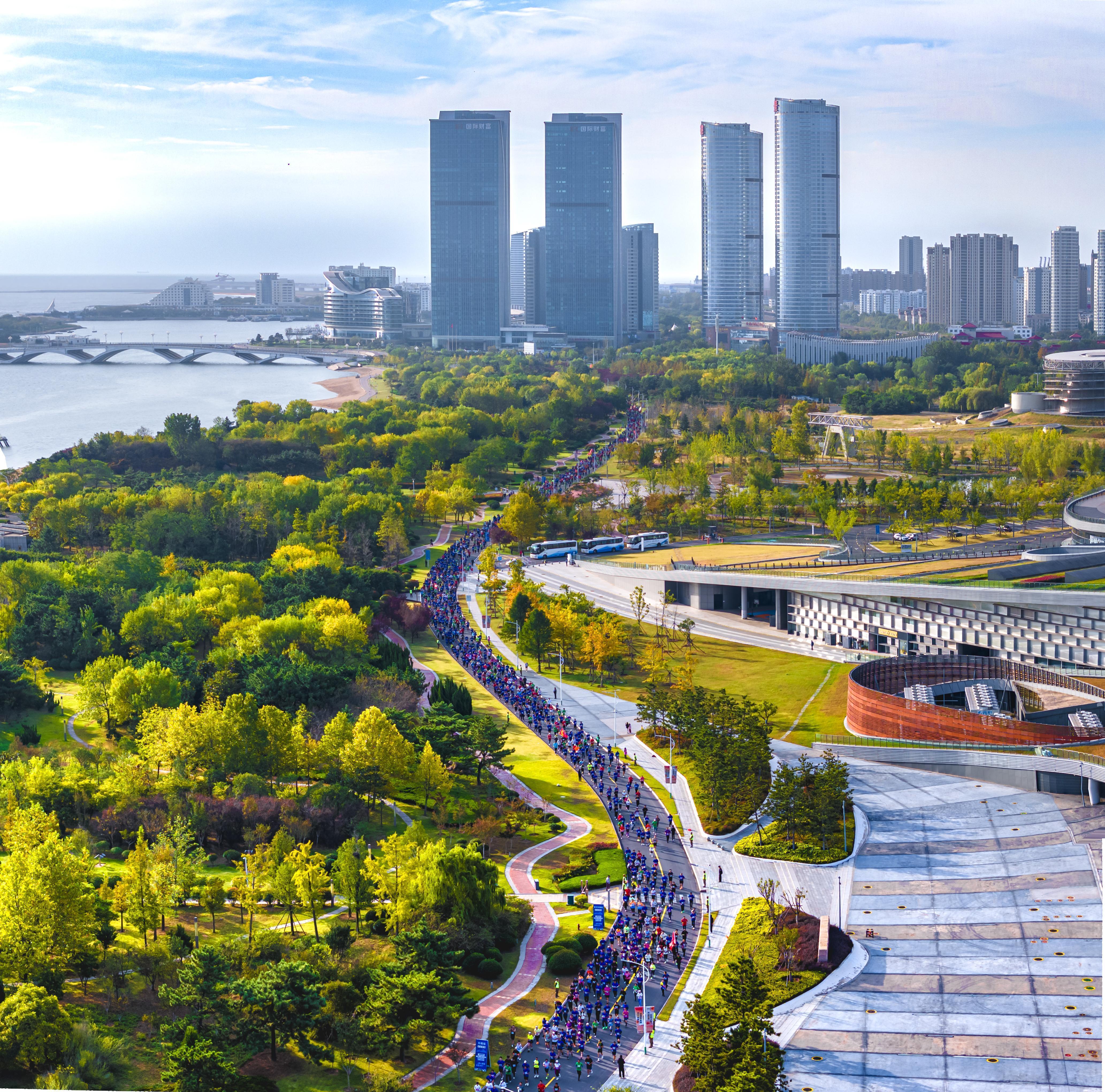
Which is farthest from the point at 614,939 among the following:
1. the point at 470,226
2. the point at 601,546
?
the point at 470,226

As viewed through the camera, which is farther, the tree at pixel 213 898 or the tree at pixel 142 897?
the tree at pixel 213 898

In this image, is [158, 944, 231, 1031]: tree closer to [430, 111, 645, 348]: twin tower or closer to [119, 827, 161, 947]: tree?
[119, 827, 161, 947]: tree

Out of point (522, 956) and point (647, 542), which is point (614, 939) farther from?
point (647, 542)

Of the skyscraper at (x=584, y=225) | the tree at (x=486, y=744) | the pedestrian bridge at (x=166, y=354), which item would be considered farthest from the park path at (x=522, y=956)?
the skyscraper at (x=584, y=225)

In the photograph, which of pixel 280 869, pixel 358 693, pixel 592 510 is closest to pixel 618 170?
pixel 592 510

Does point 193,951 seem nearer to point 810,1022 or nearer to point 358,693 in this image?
point 810,1022

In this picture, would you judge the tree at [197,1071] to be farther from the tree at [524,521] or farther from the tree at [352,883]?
the tree at [524,521]
